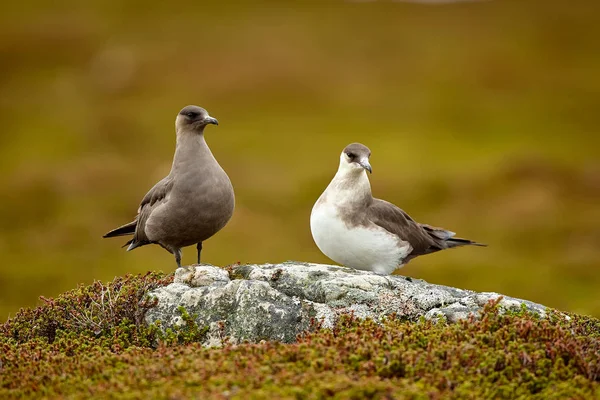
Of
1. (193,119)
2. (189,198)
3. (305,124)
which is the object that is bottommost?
(189,198)

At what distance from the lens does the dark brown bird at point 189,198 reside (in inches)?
354

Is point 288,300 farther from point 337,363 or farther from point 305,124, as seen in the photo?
point 305,124

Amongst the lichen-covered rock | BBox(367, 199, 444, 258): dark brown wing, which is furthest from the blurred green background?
the lichen-covered rock

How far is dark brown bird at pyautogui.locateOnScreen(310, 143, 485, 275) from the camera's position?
903 cm

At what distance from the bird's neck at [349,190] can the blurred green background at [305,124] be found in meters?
11.4

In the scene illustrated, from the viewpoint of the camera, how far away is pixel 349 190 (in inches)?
366

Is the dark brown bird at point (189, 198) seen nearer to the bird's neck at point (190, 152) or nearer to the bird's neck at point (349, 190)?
the bird's neck at point (190, 152)

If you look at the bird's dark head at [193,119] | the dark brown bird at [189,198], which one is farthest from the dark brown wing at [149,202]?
the bird's dark head at [193,119]

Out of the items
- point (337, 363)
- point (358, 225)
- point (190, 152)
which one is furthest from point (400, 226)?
point (337, 363)

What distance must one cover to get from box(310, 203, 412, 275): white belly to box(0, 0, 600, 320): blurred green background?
36.6ft

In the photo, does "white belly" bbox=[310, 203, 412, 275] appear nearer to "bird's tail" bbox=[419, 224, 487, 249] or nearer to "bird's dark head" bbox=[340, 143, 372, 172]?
"bird's dark head" bbox=[340, 143, 372, 172]

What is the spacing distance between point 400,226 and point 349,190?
32.4 inches

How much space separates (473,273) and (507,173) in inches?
302

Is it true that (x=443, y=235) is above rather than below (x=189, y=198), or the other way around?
below
